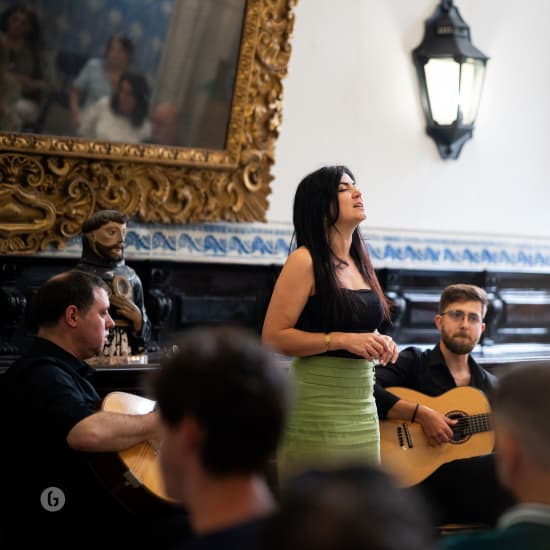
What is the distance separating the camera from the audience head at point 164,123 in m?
5.23

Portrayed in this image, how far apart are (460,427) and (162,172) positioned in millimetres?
2097

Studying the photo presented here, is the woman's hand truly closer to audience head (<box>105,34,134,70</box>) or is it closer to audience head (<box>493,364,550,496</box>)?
audience head (<box>493,364,550,496</box>)

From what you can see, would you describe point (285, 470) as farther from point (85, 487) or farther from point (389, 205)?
point (389, 205)

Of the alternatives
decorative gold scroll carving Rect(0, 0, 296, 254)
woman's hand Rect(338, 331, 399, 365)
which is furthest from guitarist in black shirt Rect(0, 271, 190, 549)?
decorative gold scroll carving Rect(0, 0, 296, 254)

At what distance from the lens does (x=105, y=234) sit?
418cm

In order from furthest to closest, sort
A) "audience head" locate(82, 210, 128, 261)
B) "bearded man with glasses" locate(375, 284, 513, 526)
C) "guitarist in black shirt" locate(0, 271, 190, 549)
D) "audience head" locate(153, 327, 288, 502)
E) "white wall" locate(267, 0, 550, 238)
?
"white wall" locate(267, 0, 550, 238)
"audience head" locate(82, 210, 128, 261)
"bearded man with glasses" locate(375, 284, 513, 526)
"guitarist in black shirt" locate(0, 271, 190, 549)
"audience head" locate(153, 327, 288, 502)

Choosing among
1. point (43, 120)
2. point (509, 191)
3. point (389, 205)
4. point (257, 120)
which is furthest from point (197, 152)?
point (509, 191)

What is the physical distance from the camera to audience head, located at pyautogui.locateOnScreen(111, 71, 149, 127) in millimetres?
5125

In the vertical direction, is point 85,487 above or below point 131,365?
below

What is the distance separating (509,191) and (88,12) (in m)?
3.01

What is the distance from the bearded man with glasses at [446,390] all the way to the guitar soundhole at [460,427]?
0.09ft

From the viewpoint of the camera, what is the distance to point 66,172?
16.4ft

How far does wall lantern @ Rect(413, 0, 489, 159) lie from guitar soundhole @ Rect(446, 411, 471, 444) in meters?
2.51

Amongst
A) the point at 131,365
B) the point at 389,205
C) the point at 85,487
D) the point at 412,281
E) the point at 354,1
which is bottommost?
the point at 85,487
